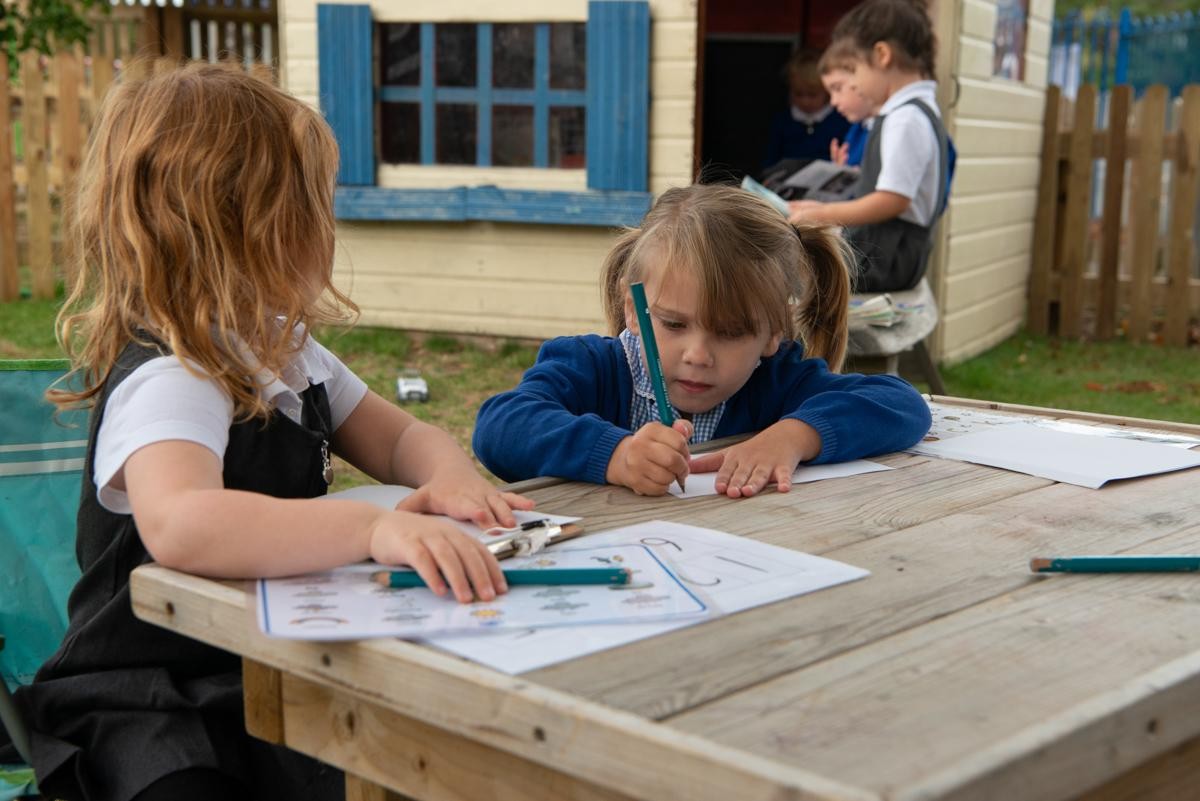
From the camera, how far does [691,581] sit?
1347 mm

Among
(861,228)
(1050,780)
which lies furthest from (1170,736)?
(861,228)

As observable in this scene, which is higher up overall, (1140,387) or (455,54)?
(455,54)

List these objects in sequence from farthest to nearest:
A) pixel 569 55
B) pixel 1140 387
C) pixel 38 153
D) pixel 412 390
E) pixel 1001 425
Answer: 1. pixel 38 153
2. pixel 1140 387
3. pixel 569 55
4. pixel 412 390
5. pixel 1001 425

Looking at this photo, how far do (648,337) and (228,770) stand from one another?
80 centimetres

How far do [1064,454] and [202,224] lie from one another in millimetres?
1266

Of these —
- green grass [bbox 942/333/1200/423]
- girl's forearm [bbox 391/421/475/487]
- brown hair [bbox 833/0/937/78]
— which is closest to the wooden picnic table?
girl's forearm [bbox 391/421/475/487]

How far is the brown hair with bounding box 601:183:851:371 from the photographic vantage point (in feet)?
7.18

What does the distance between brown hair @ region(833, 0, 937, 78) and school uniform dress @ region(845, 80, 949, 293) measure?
104mm

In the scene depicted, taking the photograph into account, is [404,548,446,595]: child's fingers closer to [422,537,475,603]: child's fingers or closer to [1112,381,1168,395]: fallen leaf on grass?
[422,537,475,603]: child's fingers

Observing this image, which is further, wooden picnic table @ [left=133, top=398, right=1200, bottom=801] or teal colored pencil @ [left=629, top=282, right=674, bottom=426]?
teal colored pencil @ [left=629, top=282, right=674, bottom=426]

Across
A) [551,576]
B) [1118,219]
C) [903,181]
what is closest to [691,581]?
[551,576]

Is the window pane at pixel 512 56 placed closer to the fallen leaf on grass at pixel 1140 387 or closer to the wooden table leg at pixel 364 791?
the fallen leaf on grass at pixel 1140 387

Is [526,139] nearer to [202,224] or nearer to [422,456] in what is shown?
[422,456]

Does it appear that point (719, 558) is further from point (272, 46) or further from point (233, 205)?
point (272, 46)
